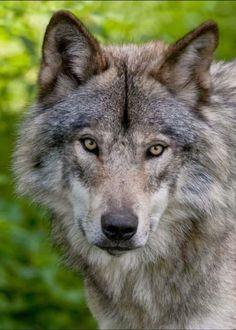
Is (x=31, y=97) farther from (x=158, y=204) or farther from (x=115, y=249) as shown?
(x=115, y=249)

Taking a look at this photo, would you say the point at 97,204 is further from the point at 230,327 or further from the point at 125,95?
the point at 230,327

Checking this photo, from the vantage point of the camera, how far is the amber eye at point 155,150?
17.9ft

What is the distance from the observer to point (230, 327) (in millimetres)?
5859

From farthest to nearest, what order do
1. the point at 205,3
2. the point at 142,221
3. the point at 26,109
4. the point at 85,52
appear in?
the point at 205,3 → the point at 26,109 → the point at 85,52 → the point at 142,221

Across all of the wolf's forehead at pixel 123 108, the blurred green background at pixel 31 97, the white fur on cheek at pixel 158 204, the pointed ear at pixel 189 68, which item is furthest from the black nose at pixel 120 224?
the blurred green background at pixel 31 97

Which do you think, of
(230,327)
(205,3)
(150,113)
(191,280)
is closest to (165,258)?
(191,280)

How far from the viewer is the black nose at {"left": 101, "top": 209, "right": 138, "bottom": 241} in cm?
515

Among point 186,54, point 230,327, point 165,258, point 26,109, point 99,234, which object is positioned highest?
point 186,54

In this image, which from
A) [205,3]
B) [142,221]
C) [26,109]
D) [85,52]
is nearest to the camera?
[142,221]

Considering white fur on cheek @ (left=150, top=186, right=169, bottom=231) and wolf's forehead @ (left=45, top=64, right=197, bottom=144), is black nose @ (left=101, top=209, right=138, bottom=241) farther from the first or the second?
wolf's forehead @ (left=45, top=64, right=197, bottom=144)

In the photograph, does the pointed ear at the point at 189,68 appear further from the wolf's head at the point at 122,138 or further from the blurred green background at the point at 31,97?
the blurred green background at the point at 31,97

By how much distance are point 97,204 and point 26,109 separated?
3.46 ft

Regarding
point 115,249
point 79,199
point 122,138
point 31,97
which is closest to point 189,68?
point 122,138

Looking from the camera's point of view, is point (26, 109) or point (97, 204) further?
point (26, 109)
